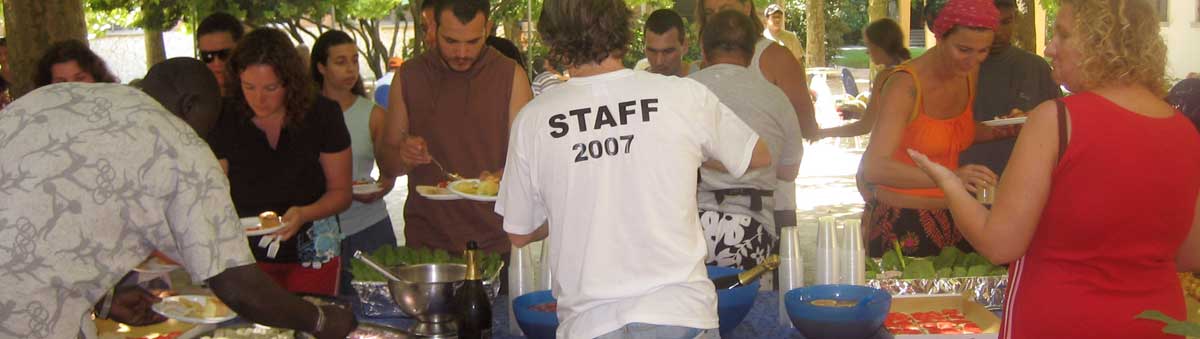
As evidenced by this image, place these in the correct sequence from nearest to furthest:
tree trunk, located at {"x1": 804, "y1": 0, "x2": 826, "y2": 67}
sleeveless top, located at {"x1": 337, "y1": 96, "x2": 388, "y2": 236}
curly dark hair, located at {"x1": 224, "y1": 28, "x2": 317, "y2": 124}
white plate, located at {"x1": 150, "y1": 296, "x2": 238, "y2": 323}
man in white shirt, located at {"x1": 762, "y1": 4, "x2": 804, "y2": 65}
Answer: white plate, located at {"x1": 150, "y1": 296, "x2": 238, "y2": 323}
curly dark hair, located at {"x1": 224, "y1": 28, "x2": 317, "y2": 124}
sleeveless top, located at {"x1": 337, "y1": 96, "x2": 388, "y2": 236}
man in white shirt, located at {"x1": 762, "y1": 4, "x2": 804, "y2": 65}
tree trunk, located at {"x1": 804, "y1": 0, "x2": 826, "y2": 67}

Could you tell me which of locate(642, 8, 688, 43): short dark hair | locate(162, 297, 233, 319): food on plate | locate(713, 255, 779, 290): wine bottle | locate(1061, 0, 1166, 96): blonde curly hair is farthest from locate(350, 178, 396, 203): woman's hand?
locate(1061, 0, 1166, 96): blonde curly hair

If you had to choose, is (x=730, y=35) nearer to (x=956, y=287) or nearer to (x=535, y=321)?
(x=956, y=287)

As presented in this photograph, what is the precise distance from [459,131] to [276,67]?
0.61 m

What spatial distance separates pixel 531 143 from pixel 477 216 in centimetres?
146

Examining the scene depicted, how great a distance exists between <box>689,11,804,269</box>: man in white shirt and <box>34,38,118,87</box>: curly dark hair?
1796 millimetres

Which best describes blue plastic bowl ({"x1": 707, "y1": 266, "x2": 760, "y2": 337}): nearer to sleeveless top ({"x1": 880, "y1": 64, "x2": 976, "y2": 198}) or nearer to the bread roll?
sleeveless top ({"x1": 880, "y1": 64, "x2": 976, "y2": 198})

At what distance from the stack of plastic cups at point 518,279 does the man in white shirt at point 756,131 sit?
0.96 metres

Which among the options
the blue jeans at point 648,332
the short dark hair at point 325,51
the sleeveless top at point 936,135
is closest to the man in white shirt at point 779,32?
the short dark hair at point 325,51

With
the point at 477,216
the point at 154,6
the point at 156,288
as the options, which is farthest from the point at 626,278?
the point at 154,6

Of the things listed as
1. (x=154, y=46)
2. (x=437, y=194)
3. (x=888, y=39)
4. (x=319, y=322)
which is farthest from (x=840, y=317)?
(x=154, y=46)

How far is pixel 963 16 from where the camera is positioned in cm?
340

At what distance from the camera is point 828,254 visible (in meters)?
2.77

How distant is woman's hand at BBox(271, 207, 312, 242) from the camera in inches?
128

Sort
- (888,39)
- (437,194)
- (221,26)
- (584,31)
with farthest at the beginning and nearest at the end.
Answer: (888,39) < (221,26) < (437,194) < (584,31)
